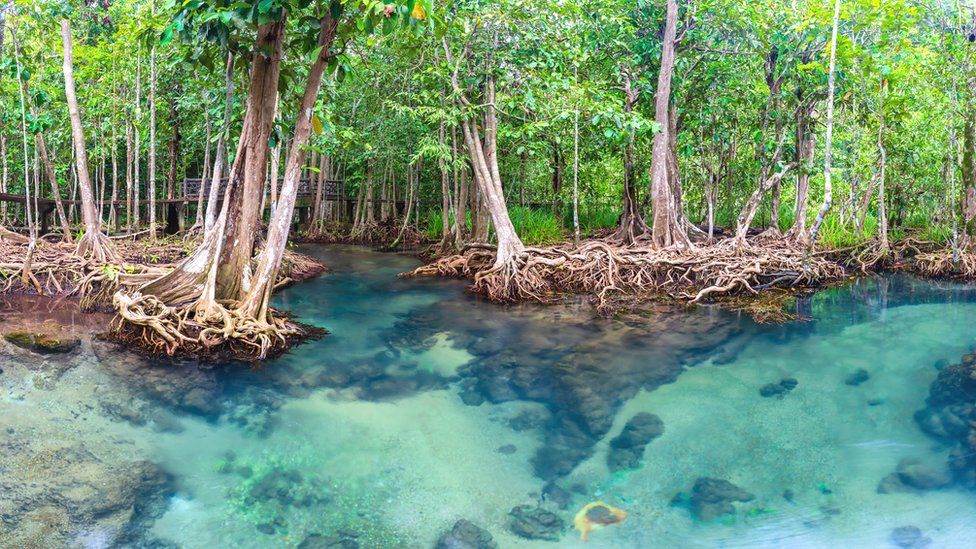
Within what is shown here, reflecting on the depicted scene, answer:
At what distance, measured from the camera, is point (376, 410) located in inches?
233

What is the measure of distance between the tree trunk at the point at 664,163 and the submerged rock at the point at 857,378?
483cm

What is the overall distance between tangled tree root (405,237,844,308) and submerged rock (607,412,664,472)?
4.35 m

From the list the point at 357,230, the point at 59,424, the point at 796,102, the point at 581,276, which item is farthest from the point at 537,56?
the point at 357,230

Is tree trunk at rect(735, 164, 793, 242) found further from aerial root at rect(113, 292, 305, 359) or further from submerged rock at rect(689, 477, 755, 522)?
aerial root at rect(113, 292, 305, 359)

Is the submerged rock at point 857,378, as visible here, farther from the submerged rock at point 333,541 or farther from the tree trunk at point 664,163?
the submerged rock at point 333,541

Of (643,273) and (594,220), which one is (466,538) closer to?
(643,273)

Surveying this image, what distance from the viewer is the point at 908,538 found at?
3.94 metres

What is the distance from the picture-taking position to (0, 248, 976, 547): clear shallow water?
4109mm

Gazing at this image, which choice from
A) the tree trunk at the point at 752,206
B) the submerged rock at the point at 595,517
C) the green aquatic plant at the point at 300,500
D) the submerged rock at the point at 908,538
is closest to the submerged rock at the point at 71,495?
the green aquatic plant at the point at 300,500

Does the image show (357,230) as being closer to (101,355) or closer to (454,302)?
(454,302)

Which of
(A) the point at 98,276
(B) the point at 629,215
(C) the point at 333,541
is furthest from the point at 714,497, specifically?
(B) the point at 629,215

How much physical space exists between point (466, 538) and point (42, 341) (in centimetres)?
627

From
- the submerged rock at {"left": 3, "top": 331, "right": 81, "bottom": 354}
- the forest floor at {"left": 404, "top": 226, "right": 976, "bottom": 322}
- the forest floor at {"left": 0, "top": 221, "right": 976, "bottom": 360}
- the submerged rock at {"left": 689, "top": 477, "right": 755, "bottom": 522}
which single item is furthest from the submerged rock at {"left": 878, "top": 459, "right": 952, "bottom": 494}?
the submerged rock at {"left": 3, "top": 331, "right": 81, "bottom": 354}

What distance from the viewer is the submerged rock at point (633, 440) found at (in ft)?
16.4
